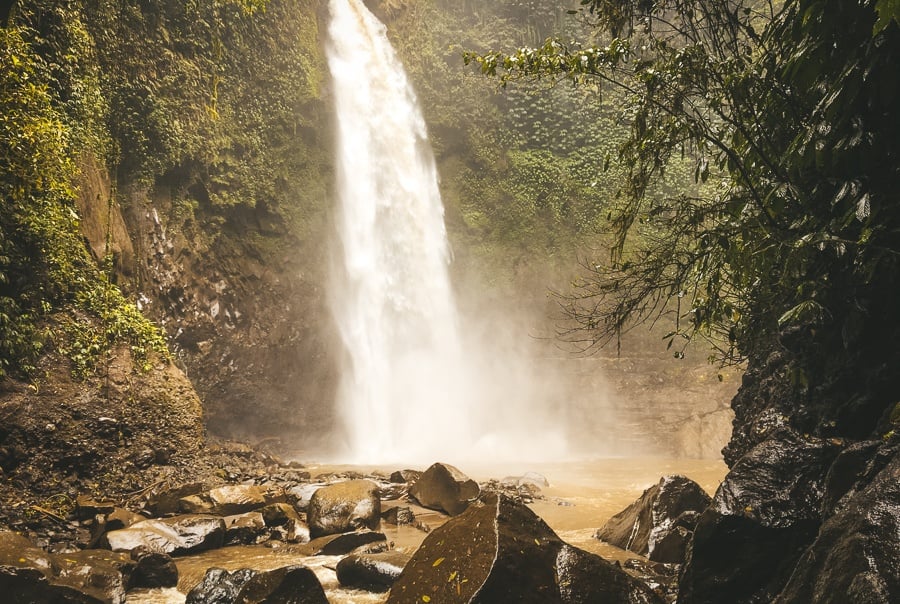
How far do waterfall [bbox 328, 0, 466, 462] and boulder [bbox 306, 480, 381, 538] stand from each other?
295 inches

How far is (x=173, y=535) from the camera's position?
5.46 m

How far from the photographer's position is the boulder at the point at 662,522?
4.86 metres

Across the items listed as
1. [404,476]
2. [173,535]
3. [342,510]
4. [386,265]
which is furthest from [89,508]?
[386,265]

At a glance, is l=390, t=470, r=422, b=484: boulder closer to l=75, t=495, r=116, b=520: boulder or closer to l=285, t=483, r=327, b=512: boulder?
l=285, t=483, r=327, b=512: boulder

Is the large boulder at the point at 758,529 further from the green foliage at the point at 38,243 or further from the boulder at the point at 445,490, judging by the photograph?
the green foliage at the point at 38,243

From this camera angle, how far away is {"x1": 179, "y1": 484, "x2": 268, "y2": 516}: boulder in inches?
247

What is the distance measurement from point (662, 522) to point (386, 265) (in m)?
12.3

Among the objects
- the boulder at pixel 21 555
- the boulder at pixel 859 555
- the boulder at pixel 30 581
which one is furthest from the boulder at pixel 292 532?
the boulder at pixel 859 555

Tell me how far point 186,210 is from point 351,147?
6.01m

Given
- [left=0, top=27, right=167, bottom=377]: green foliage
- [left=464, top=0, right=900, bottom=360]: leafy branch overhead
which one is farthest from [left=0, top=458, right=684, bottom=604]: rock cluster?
[left=0, top=27, right=167, bottom=377]: green foliage

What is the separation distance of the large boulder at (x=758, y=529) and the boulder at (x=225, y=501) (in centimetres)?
521

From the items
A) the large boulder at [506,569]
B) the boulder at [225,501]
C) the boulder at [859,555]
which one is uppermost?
the boulder at [859,555]

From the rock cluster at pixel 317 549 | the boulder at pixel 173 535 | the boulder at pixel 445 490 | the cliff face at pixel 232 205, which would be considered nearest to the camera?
the rock cluster at pixel 317 549

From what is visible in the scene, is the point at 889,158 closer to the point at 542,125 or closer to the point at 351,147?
the point at 351,147
